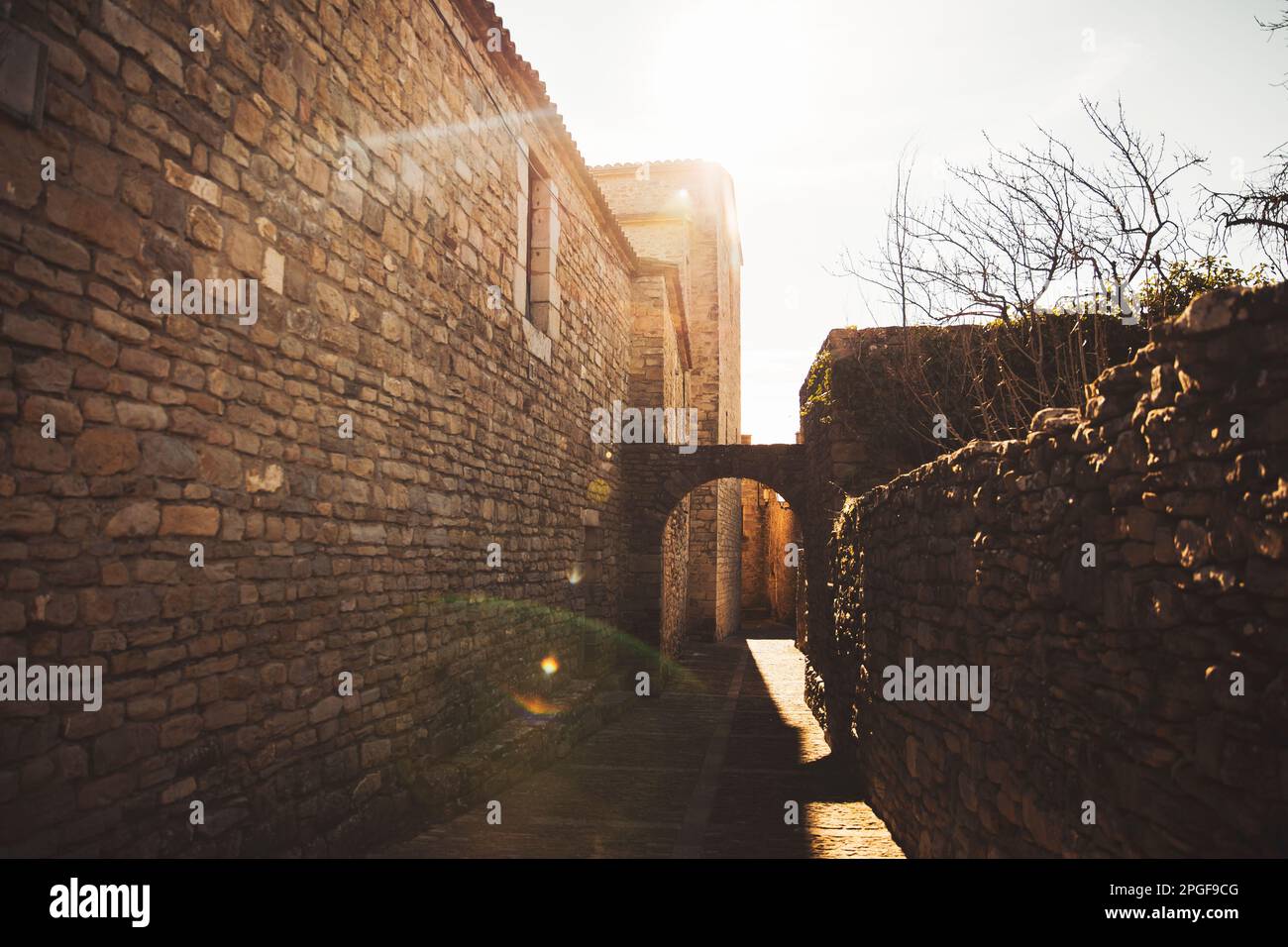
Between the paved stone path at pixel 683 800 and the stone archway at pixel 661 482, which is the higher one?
the stone archway at pixel 661 482

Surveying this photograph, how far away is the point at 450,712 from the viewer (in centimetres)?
541

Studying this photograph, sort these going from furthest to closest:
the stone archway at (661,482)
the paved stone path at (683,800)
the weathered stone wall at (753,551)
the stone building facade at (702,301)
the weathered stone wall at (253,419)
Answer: the weathered stone wall at (753,551), the stone building facade at (702,301), the stone archway at (661,482), the paved stone path at (683,800), the weathered stone wall at (253,419)

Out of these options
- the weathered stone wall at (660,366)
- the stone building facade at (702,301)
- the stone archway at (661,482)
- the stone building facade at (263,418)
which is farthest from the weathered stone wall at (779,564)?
the stone building facade at (263,418)

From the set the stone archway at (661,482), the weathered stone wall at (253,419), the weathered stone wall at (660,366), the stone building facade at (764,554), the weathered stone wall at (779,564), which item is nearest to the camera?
the weathered stone wall at (253,419)

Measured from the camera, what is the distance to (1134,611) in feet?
7.37

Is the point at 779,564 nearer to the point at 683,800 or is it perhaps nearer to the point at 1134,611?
the point at 683,800

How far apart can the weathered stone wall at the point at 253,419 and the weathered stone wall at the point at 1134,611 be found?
326cm

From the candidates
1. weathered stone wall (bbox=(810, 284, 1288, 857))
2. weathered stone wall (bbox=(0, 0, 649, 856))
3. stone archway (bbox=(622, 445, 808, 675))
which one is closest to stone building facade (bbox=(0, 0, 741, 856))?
weathered stone wall (bbox=(0, 0, 649, 856))

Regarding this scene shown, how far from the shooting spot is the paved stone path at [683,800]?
4453 millimetres

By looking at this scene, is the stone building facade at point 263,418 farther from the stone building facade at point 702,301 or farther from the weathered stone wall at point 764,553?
the weathered stone wall at point 764,553

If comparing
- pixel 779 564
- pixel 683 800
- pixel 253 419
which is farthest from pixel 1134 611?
pixel 779 564

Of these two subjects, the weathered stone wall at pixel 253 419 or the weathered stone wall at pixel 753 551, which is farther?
the weathered stone wall at pixel 753 551

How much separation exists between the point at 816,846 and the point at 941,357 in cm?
562
